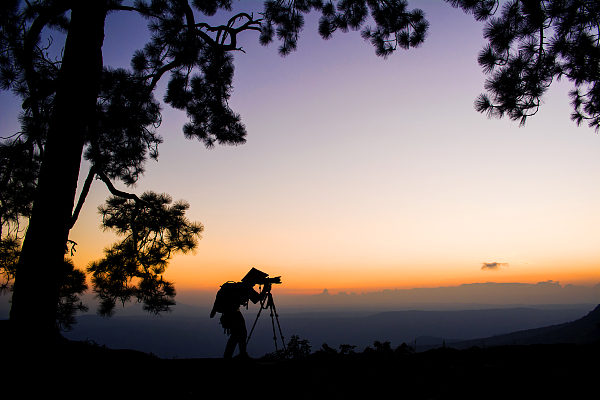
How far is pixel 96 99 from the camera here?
14.5 ft

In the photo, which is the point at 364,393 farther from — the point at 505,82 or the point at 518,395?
the point at 505,82

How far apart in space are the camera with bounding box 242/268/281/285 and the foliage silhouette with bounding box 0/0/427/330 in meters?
2.32

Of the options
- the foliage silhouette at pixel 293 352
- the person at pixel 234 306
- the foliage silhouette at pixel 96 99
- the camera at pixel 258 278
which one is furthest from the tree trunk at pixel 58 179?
the foliage silhouette at pixel 293 352

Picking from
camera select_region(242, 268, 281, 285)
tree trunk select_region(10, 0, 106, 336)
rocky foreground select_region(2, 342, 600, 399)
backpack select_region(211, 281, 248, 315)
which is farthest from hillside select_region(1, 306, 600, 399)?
camera select_region(242, 268, 281, 285)

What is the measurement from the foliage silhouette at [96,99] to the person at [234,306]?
2.04m

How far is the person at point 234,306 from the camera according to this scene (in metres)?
5.54

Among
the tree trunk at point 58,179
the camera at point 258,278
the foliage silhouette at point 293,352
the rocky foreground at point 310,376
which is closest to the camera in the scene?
the rocky foreground at point 310,376

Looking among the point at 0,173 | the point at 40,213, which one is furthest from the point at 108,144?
the point at 40,213

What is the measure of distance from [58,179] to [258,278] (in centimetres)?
388

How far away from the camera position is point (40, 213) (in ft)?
12.3

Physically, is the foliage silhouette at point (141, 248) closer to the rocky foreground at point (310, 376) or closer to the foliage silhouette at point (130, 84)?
the foliage silhouette at point (130, 84)

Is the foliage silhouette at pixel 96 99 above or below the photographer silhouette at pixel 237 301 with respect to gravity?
above

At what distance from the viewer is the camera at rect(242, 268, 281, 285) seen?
616cm

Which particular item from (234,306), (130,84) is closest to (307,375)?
(234,306)
